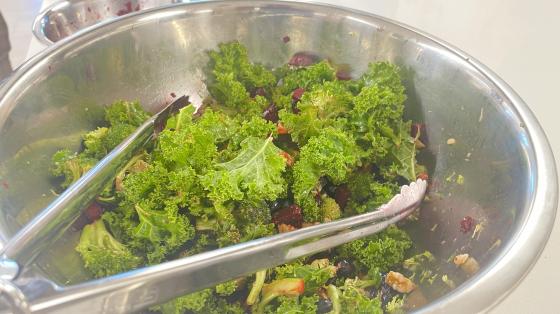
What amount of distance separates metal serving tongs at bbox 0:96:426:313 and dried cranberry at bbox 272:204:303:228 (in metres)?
0.14

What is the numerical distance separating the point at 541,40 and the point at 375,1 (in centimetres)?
72

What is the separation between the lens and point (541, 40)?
1942mm

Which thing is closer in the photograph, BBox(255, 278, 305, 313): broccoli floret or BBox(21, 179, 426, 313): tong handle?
BBox(21, 179, 426, 313): tong handle

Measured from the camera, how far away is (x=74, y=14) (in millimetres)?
1623

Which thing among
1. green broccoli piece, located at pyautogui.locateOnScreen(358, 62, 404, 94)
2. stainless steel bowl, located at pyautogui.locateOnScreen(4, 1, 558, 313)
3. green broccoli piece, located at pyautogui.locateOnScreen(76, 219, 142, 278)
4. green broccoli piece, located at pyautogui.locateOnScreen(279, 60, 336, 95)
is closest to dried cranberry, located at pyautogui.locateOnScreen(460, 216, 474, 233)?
stainless steel bowl, located at pyautogui.locateOnScreen(4, 1, 558, 313)

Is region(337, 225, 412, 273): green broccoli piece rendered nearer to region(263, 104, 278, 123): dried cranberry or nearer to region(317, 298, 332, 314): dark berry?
region(317, 298, 332, 314): dark berry

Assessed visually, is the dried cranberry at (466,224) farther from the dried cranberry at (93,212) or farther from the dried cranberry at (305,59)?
the dried cranberry at (93,212)

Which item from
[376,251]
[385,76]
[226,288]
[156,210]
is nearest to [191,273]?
[226,288]

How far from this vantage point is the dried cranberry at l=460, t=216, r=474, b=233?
101 centimetres

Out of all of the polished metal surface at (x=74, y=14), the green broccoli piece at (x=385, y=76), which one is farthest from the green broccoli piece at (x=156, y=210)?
the polished metal surface at (x=74, y=14)

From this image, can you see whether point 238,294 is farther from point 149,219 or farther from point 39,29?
point 39,29

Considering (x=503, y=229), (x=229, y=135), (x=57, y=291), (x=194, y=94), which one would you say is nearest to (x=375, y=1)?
(x=194, y=94)

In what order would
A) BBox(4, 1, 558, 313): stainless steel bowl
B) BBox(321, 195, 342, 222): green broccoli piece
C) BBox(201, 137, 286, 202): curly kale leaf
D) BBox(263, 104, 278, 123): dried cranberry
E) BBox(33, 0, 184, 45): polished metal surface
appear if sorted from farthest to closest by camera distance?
1. BBox(33, 0, 184, 45): polished metal surface
2. BBox(263, 104, 278, 123): dried cranberry
3. BBox(321, 195, 342, 222): green broccoli piece
4. BBox(201, 137, 286, 202): curly kale leaf
5. BBox(4, 1, 558, 313): stainless steel bowl

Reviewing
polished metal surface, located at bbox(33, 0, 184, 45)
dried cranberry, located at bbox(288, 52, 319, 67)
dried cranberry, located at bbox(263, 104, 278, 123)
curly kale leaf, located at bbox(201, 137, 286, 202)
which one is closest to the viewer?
curly kale leaf, located at bbox(201, 137, 286, 202)
